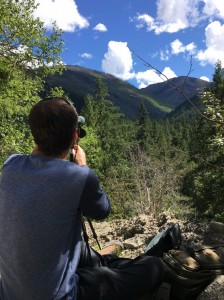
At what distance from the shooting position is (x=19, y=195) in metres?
2.33

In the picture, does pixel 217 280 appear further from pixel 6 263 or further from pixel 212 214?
pixel 212 214

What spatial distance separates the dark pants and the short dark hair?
105 centimetres

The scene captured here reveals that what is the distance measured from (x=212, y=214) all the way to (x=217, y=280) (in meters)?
17.6

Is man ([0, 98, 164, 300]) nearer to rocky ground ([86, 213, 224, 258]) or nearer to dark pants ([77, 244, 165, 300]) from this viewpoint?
dark pants ([77, 244, 165, 300])

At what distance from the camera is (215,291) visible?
3.03m

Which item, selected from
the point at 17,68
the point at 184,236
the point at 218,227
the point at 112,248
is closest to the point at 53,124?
the point at 112,248

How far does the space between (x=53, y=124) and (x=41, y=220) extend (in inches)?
24.4

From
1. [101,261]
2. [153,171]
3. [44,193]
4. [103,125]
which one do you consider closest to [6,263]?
[44,193]

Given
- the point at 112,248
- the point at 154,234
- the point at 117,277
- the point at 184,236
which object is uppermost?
the point at 117,277

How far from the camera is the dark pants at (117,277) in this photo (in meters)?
2.71

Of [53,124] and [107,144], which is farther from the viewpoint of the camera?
[107,144]

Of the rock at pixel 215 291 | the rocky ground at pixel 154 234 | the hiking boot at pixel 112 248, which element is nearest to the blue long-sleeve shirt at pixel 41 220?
the rock at pixel 215 291

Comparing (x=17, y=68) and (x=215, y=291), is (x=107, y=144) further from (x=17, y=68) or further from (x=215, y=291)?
(x=215, y=291)

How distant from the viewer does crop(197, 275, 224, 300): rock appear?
3.03m
